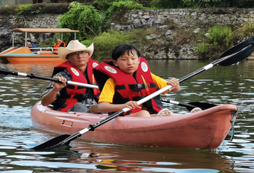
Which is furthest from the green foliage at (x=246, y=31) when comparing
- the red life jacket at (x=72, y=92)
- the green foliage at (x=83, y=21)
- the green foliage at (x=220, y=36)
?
the red life jacket at (x=72, y=92)

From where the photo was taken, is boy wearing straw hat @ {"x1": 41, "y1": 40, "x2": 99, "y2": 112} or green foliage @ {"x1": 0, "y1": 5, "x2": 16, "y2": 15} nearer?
boy wearing straw hat @ {"x1": 41, "y1": 40, "x2": 99, "y2": 112}

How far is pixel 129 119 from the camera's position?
532 centimetres

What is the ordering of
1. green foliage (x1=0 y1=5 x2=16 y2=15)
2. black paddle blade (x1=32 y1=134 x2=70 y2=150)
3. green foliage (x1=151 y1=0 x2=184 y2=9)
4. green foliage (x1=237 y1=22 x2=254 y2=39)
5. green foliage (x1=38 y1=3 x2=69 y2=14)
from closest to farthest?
black paddle blade (x1=32 y1=134 x2=70 y2=150) < green foliage (x1=237 y1=22 x2=254 y2=39) < green foliage (x1=151 y1=0 x2=184 y2=9) < green foliage (x1=38 y1=3 x2=69 y2=14) < green foliage (x1=0 y1=5 x2=16 y2=15)

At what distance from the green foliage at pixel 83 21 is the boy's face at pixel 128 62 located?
20384mm

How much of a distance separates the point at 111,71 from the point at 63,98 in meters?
1.32

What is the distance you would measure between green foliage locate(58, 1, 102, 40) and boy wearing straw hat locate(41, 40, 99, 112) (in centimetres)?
1907

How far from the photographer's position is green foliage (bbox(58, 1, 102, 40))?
84.7 feet

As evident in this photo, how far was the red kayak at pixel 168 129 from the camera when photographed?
185 inches

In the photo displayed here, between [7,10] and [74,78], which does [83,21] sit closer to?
[7,10]

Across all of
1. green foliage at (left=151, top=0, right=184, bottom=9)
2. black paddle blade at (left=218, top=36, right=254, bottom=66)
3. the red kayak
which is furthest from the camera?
green foliage at (left=151, top=0, right=184, bottom=9)

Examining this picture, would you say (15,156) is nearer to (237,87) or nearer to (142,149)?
(142,149)

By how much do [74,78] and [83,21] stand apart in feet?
65.0

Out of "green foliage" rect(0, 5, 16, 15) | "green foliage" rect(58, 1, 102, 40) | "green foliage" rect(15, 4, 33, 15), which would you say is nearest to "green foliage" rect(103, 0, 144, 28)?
"green foliage" rect(58, 1, 102, 40)

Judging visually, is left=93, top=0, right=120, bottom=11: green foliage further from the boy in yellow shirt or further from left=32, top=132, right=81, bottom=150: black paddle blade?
left=32, top=132, right=81, bottom=150: black paddle blade
